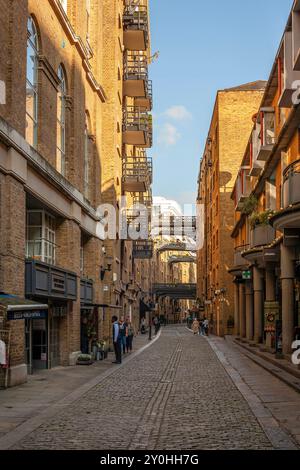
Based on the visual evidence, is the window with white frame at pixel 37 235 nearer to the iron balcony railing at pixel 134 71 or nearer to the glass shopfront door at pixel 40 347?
the glass shopfront door at pixel 40 347

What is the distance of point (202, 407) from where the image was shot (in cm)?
1254

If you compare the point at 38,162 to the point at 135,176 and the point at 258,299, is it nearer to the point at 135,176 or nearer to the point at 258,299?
the point at 258,299

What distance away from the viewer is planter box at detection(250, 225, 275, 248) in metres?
27.7

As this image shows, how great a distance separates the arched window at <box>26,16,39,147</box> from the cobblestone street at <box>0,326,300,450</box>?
270 inches

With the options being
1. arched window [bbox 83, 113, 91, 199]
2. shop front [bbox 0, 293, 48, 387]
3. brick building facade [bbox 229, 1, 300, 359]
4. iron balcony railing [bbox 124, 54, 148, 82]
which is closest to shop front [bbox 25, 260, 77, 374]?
shop front [bbox 0, 293, 48, 387]

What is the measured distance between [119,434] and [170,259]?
117 m

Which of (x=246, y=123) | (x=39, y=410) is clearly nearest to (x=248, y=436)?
(x=39, y=410)

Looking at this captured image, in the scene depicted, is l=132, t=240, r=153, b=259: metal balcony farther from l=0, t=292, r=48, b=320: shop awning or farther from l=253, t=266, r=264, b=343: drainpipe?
l=0, t=292, r=48, b=320: shop awning

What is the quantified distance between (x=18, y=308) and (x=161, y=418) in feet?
12.2

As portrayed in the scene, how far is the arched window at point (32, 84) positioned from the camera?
729 inches

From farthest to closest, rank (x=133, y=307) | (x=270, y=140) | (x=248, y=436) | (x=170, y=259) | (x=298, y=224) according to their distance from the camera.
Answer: (x=170, y=259)
(x=133, y=307)
(x=270, y=140)
(x=298, y=224)
(x=248, y=436)

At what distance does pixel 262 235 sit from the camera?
28.3 meters

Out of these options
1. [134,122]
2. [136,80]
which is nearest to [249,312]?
[134,122]
